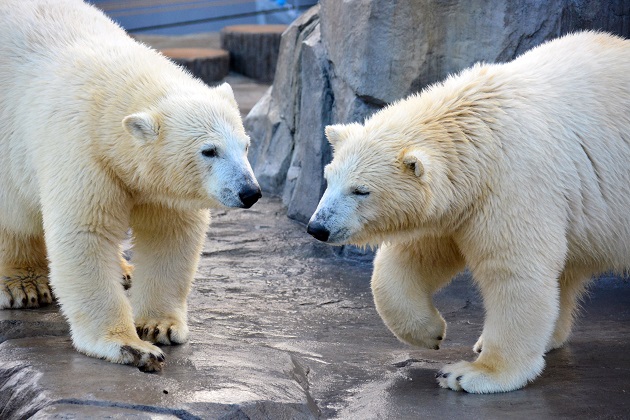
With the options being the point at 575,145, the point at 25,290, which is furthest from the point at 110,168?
the point at 575,145

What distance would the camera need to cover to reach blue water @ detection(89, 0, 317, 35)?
17016 mm

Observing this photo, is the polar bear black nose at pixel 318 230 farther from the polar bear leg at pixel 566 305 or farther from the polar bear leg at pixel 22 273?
the polar bear leg at pixel 22 273

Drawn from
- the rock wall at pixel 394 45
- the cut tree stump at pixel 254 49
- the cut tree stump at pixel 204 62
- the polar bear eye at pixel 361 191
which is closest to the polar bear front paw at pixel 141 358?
the polar bear eye at pixel 361 191

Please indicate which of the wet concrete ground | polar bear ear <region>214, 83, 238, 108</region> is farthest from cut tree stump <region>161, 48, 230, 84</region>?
polar bear ear <region>214, 83, 238, 108</region>

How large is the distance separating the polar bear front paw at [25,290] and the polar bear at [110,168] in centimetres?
3

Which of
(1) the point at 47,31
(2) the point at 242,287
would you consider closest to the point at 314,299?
(2) the point at 242,287

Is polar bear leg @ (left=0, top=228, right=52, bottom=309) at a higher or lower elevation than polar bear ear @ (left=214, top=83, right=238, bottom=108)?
lower

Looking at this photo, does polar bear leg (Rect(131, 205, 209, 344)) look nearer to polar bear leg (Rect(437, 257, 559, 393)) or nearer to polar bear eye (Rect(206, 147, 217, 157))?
polar bear eye (Rect(206, 147, 217, 157))

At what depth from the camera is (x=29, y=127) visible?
196 inches

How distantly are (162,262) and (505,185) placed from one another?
1823mm

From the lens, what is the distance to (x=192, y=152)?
15.1 ft

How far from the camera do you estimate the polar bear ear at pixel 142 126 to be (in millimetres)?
4539

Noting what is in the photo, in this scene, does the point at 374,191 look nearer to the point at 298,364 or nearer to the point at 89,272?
the point at 298,364

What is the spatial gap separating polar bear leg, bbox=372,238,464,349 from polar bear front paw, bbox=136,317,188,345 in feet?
3.44
